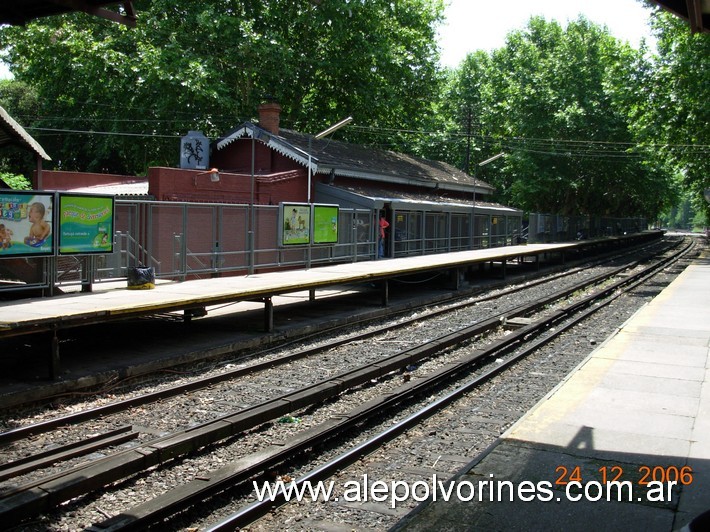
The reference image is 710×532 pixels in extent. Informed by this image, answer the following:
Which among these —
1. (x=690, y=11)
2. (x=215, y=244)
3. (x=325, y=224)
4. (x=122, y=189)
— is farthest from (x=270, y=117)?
(x=690, y=11)

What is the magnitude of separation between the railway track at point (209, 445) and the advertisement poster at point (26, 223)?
5193mm

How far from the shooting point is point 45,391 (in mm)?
8156

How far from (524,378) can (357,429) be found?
351 centimetres

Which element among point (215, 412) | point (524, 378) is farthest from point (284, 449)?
point (524, 378)

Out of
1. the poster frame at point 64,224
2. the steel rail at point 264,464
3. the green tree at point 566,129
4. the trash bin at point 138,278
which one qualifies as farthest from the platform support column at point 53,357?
the green tree at point 566,129

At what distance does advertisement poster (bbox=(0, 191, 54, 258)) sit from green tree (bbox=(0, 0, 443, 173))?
62.2 ft

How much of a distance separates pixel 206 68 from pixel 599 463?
27.6m

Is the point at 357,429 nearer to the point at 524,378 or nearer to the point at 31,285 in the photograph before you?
the point at 524,378

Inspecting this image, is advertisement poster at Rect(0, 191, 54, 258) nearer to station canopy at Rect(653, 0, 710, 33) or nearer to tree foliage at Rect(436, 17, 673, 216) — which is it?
station canopy at Rect(653, 0, 710, 33)

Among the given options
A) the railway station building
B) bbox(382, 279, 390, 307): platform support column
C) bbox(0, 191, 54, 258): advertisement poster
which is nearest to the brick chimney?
the railway station building

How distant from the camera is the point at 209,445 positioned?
666cm

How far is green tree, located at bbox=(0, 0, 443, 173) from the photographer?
1210 inches

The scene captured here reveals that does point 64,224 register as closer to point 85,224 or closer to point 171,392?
point 85,224

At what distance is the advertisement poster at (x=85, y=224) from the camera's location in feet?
37.4
